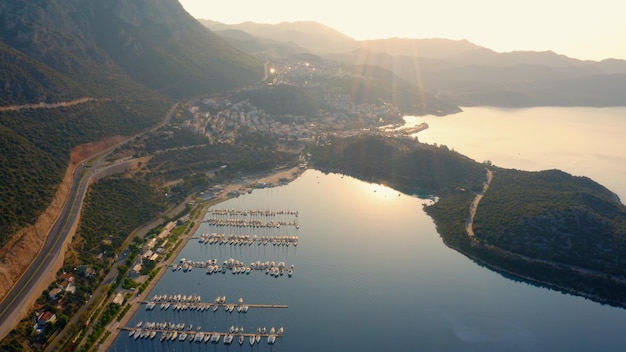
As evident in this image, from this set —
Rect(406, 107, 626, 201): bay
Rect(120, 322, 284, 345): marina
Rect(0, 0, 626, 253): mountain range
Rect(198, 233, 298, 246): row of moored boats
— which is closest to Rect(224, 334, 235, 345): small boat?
Rect(120, 322, 284, 345): marina

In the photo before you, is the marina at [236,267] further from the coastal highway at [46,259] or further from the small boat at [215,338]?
the coastal highway at [46,259]

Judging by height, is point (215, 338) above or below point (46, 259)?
below

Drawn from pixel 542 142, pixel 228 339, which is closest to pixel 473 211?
pixel 228 339

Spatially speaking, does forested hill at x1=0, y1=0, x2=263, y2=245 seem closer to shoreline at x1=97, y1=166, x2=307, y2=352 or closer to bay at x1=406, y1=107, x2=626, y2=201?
shoreline at x1=97, y1=166, x2=307, y2=352

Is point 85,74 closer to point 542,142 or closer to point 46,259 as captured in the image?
point 46,259

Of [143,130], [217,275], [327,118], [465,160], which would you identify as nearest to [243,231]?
[217,275]

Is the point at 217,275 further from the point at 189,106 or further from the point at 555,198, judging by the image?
the point at 189,106
